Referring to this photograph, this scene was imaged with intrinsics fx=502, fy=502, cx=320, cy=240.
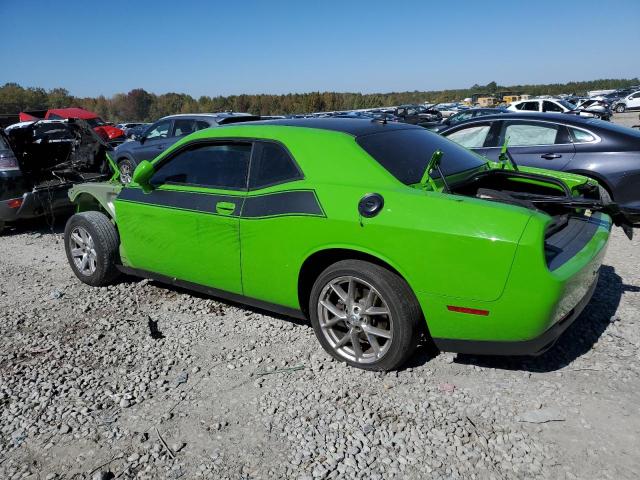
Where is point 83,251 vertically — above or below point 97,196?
below

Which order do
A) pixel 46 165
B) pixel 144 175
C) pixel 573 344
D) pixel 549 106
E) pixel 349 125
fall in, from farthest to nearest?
1. pixel 549 106
2. pixel 46 165
3. pixel 144 175
4. pixel 349 125
5. pixel 573 344

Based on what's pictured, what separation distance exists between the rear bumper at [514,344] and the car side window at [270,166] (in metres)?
1.41

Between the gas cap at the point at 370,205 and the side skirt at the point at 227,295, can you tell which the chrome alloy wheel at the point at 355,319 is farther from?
the gas cap at the point at 370,205

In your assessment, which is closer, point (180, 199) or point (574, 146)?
point (180, 199)

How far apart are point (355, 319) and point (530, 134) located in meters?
4.64

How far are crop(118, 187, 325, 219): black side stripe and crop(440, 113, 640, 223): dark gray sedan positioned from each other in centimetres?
417

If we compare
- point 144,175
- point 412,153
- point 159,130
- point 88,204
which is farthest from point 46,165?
point 412,153

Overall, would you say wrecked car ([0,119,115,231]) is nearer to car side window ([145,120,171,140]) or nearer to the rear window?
car side window ([145,120,171,140])

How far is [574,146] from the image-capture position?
20.1 feet

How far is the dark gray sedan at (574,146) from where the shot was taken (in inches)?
231

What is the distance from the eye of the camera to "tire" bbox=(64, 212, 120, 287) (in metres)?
4.61

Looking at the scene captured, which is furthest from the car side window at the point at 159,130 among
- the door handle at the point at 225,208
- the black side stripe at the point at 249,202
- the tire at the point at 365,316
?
the tire at the point at 365,316

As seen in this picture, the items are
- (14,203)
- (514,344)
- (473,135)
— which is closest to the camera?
(514,344)

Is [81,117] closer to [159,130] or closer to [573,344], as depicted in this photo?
[159,130]
